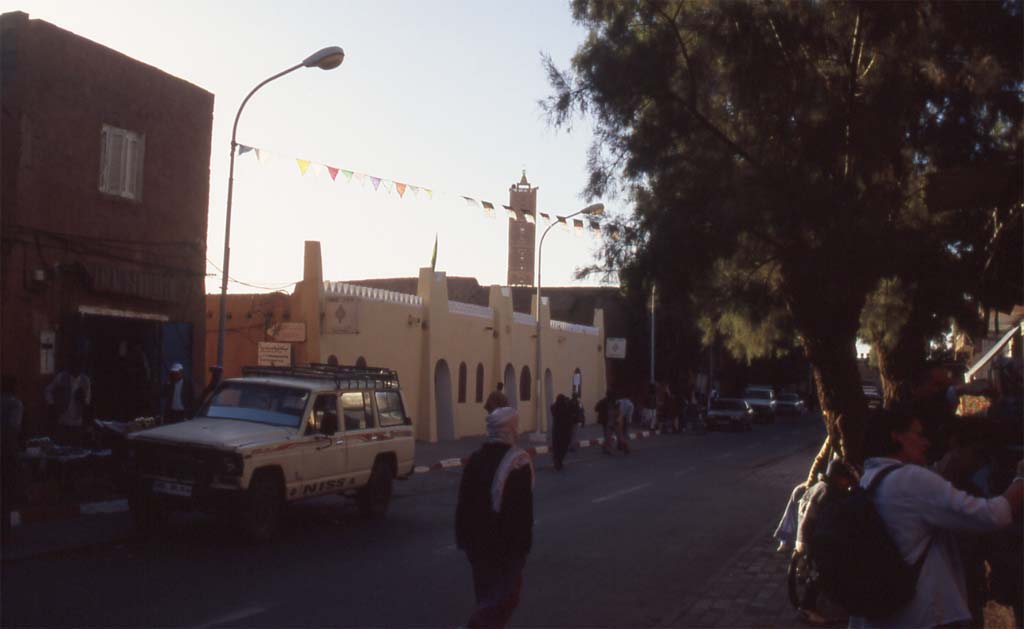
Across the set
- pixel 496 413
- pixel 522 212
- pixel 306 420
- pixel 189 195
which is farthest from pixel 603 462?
pixel 496 413

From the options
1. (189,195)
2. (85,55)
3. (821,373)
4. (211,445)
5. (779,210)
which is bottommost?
(211,445)

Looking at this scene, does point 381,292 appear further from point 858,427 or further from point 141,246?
point 858,427

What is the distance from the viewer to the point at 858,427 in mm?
11320

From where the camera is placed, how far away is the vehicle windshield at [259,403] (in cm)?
1409

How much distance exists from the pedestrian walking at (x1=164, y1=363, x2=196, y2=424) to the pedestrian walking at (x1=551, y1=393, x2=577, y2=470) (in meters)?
9.65

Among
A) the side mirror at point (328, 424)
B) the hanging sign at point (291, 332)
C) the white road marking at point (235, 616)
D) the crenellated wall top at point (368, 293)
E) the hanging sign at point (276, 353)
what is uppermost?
the crenellated wall top at point (368, 293)

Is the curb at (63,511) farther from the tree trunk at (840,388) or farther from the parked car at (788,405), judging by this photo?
the parked car at (788,405)

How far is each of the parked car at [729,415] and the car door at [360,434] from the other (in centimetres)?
3705

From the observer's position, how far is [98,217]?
18.5m

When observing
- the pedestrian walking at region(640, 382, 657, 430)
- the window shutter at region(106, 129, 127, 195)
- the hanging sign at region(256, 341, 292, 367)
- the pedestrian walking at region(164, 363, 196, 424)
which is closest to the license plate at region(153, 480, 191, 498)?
the pedestrian walking at region(164, 363, 196, 424)

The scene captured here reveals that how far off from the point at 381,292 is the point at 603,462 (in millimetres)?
8017

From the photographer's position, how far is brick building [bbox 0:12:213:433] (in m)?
16.9

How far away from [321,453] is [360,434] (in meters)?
1.13

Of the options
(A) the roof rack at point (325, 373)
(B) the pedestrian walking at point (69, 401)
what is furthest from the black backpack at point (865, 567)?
(B) the pedestrian walking at point (69, 401)
